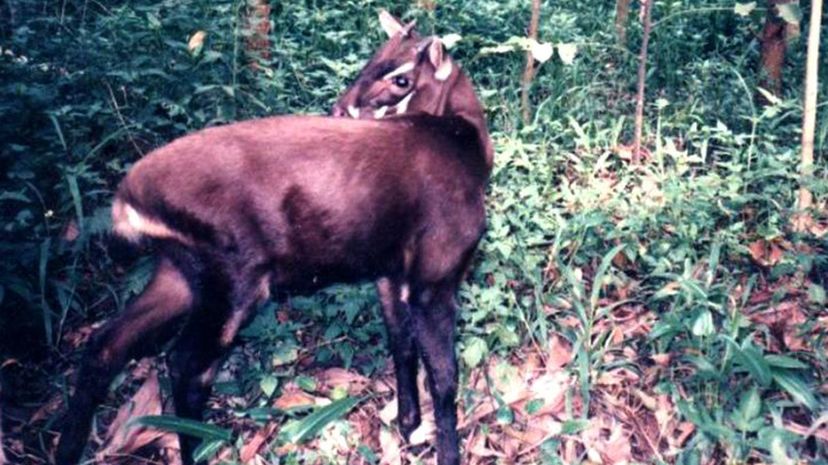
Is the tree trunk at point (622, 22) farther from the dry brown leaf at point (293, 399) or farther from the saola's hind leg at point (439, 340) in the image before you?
the dry brown leaf at point (293, 399)

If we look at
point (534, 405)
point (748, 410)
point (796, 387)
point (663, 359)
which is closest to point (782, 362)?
point (796, 387)

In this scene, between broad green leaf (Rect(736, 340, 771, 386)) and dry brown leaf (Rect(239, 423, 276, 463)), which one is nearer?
broad green leaf (Rect(736, 340, 771, 386))

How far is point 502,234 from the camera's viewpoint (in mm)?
3582

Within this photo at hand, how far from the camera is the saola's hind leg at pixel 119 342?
106 inches

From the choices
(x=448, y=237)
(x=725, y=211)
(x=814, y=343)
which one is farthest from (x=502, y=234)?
(x=814, y=343)

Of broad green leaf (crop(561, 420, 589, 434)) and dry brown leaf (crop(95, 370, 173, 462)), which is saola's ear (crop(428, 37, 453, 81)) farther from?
dry brown leaf (crop(95, 370, 173, 462))

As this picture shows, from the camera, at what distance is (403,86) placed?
335 cm

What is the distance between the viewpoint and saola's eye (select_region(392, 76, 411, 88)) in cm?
334

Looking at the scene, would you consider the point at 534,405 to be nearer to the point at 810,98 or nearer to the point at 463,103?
the point at 463,103

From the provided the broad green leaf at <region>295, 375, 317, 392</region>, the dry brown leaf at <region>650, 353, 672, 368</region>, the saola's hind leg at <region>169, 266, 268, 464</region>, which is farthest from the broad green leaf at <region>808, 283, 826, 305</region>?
the saola's hind leg at <region>169, 266, 268, 464</region>

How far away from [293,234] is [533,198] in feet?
4.78

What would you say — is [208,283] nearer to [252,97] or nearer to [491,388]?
[491,388]

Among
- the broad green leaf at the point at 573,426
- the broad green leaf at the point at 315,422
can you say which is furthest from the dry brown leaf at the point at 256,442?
the broad green leaf at the point at 573,426

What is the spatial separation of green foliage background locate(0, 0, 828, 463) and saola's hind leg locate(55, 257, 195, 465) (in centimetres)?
54
